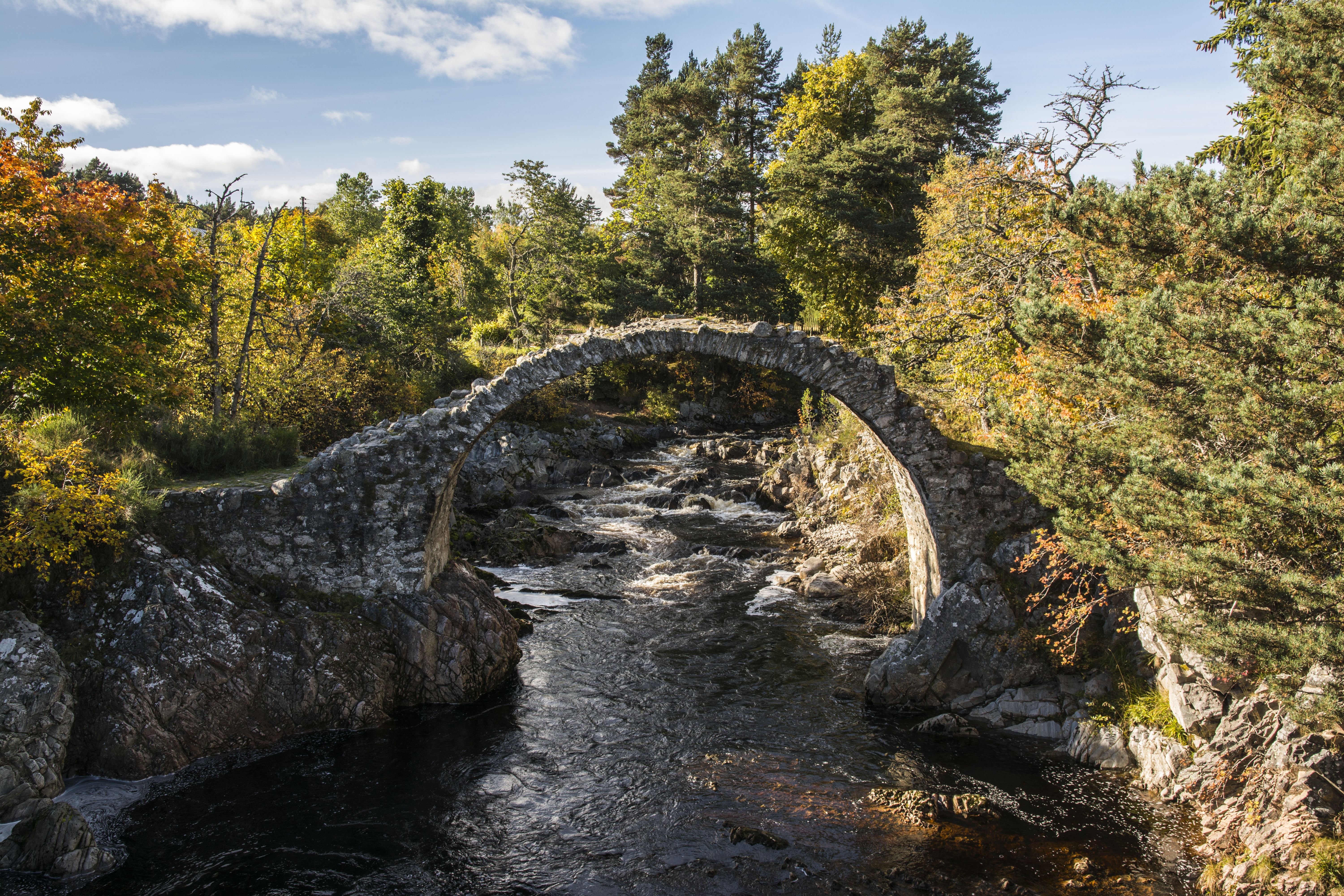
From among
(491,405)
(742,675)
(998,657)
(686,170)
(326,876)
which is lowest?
(326,876)

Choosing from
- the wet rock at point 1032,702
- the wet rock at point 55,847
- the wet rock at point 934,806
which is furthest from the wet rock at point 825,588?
the wet rock at point 55,847

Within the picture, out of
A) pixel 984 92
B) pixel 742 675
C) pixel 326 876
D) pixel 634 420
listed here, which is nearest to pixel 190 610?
pixel 326 876

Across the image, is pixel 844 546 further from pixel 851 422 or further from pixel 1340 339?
pixel 1340 339

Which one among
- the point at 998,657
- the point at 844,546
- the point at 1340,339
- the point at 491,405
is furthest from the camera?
the point at 844,546

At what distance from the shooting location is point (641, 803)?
998 centimetres

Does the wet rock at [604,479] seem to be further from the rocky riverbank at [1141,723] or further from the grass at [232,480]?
the grass at [232,480]

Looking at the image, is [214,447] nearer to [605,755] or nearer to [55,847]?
[55,847]

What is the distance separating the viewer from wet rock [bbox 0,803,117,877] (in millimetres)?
8367

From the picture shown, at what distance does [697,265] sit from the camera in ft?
129

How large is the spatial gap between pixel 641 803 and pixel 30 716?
27.1 feet

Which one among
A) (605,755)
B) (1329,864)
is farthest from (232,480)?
(1329,864)

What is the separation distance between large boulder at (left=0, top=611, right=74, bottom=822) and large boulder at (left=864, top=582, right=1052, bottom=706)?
12.2 meters

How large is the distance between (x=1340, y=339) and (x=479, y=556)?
61.1 ft

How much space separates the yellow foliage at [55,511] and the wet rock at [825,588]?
1373cm
